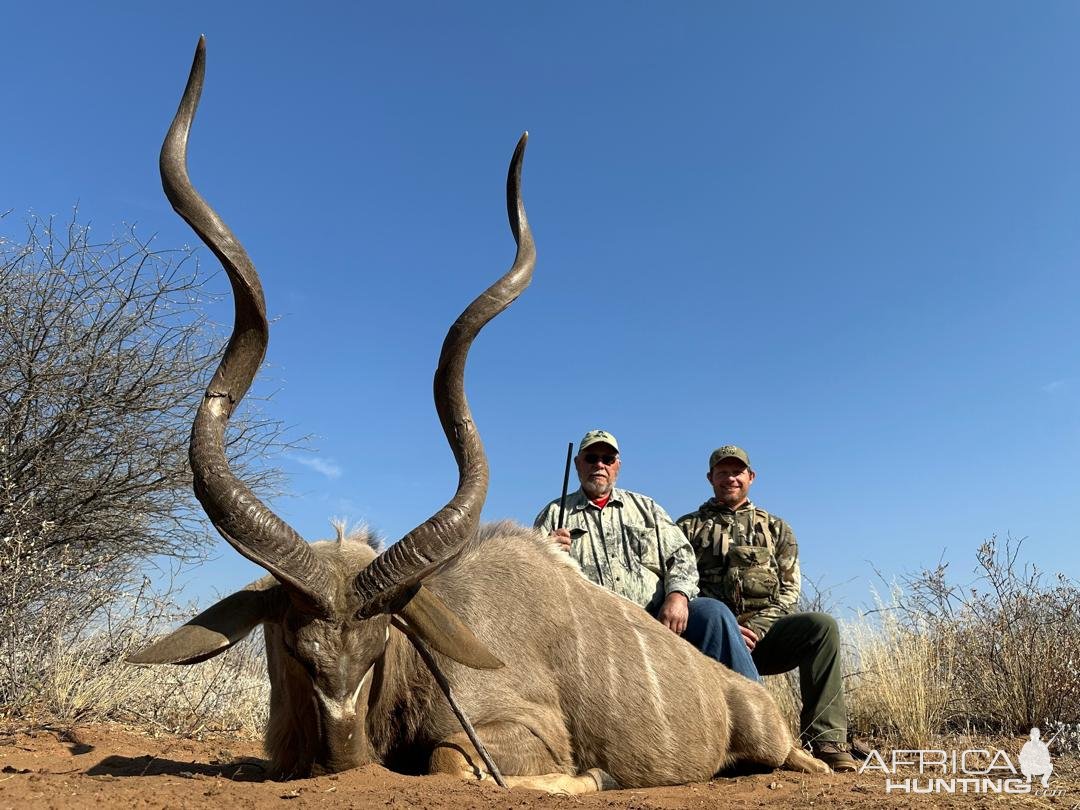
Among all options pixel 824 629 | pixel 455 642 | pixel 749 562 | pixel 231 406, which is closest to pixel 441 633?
pixel 455 642

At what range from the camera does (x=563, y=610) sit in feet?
14.7

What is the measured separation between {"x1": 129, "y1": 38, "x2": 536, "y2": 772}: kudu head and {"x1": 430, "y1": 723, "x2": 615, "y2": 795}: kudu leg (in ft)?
1.34

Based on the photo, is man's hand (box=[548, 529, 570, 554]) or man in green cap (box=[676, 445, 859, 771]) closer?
man in green cap (box=[676, 445, 859, 771])

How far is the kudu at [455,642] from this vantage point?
128 inches

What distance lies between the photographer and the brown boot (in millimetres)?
5133

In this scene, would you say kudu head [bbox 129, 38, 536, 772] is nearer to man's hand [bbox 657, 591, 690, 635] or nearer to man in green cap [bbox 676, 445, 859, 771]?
man's hand [bbox 657, 591, 690, 635]

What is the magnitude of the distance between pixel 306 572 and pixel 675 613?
278 cm

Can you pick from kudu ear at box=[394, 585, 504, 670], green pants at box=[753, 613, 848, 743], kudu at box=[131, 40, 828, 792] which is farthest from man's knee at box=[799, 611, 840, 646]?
kudu ear at box=[394, 585, 504, 670]

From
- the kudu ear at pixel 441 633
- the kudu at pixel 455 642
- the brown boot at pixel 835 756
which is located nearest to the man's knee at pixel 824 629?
the brown boot at pixel 835 756

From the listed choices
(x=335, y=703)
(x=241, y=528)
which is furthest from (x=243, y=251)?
(x=335, y=703)

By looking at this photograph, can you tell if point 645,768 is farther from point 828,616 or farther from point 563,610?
point 828,616

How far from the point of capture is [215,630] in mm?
3324

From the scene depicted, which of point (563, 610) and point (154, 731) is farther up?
point (563, 610)

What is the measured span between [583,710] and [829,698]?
199 cm
